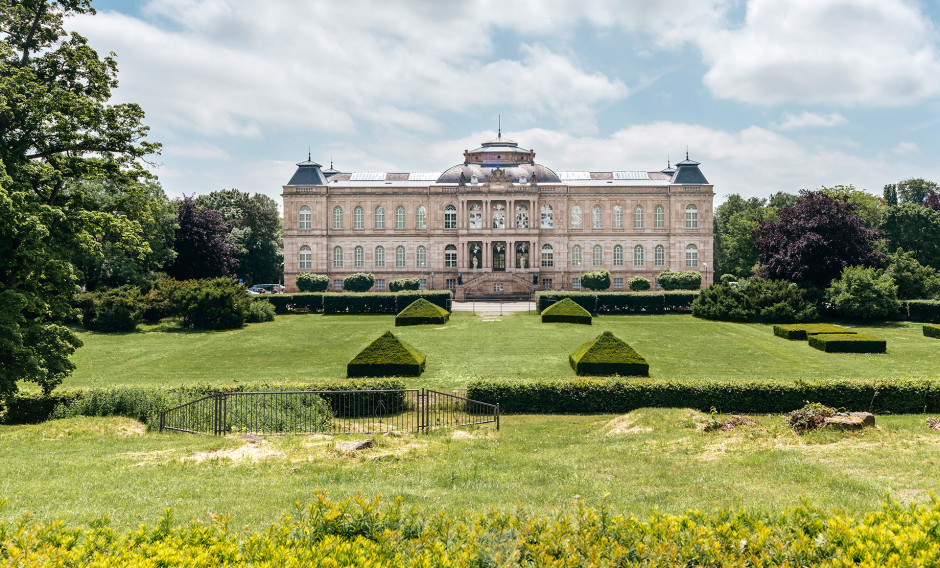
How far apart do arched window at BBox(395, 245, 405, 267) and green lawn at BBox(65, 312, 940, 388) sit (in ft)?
99.3

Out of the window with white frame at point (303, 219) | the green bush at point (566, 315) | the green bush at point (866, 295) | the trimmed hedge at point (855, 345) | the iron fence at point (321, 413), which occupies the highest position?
the window with white frame at point (303, 219)

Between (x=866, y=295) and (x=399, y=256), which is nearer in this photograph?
(x=866, y=295)

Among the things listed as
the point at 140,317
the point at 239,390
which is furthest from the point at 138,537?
the point at 140,317

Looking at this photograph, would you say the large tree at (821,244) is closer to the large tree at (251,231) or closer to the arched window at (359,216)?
the arched window at (359,216)

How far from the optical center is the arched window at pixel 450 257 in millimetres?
71062

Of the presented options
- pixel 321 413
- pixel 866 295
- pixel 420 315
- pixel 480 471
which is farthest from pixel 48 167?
pixel 866 295

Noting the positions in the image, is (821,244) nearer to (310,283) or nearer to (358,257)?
(310,283)

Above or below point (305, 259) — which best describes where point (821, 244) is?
below

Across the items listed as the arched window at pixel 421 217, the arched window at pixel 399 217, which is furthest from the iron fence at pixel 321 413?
the arched window at pixel 399 217

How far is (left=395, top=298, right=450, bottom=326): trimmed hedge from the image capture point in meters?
39.2

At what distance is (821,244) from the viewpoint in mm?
43375

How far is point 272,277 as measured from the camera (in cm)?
7781

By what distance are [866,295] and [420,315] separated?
2949 centimetres

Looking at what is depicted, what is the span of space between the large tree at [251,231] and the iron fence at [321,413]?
182ft
